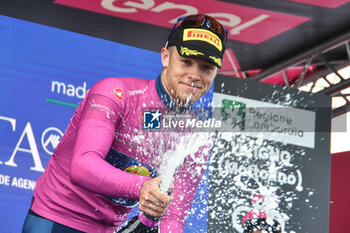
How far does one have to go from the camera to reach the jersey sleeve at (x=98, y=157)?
1869mm

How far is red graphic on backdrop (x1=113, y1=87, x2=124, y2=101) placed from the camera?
7.49 ft

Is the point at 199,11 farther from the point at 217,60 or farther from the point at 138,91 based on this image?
the point at 217,60

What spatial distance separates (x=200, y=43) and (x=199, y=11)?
14.3ft

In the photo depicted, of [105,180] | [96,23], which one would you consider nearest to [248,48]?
[96,23]

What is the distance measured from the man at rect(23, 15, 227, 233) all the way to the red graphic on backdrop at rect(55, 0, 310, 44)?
3.96 m

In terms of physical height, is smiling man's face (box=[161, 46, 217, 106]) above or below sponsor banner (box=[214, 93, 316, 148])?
below

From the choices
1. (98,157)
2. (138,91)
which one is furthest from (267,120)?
(98,157)

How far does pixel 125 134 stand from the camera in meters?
2.36

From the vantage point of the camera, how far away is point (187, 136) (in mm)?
2658

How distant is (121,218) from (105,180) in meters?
0.65

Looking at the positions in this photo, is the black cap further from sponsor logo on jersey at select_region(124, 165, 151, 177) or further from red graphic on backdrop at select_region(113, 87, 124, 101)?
sponsor logo on jersey at select_region(124, 165, 151, 177)

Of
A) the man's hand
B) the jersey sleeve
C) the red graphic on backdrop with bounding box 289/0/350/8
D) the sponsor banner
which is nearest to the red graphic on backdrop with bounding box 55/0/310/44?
the red graphic on backdrop with bounding box 289/0/350/8

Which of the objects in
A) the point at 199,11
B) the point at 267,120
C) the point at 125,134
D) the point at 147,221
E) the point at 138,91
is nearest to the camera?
the point at 147,221

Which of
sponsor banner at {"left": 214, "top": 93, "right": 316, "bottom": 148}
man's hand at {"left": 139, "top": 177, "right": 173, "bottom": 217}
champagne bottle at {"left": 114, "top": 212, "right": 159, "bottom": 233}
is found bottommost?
champagne bottle at {"left": 114, "top": 212, "right": 159, "bottom": 233}
